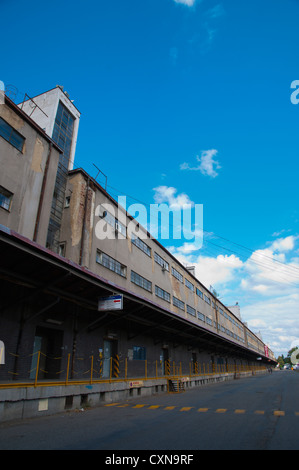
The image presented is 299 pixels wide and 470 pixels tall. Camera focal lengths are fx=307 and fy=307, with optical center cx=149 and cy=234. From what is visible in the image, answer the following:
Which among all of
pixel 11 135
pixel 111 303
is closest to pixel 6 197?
pixel 11 135

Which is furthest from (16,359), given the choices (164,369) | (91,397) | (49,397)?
(164,369)

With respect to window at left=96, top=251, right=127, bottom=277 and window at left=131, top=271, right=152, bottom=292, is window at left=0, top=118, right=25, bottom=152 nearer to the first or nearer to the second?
window at left=96, top=251, right=127, bottom=277

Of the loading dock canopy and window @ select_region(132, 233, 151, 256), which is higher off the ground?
window @ select_region(132, 233, 151, 256)

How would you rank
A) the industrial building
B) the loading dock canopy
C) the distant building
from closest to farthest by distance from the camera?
the loading dock canopy → the industrial building → the distant building

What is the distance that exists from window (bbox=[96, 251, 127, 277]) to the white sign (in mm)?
5541

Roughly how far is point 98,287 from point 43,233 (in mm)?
5078

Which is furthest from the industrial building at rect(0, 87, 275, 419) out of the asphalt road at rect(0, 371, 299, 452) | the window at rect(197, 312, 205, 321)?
the window at rect(197, 312, 205, 321)

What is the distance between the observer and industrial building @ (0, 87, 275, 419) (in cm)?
1123

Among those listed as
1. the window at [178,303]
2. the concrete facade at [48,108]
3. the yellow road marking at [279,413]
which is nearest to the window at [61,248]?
the concrete facade at [48,108]

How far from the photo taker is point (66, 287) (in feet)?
43.4

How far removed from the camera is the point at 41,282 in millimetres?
12195

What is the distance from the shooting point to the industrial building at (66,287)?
442 inches

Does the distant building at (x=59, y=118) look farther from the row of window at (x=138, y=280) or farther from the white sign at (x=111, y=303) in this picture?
the white sign at (x=111, y=303)
